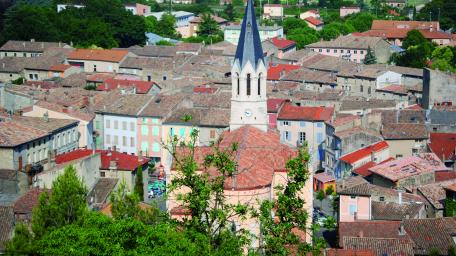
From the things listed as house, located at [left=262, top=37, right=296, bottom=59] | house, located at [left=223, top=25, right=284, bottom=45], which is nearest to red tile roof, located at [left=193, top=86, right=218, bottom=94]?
house, located at [left=262, top=37, right=296, bottom=59]

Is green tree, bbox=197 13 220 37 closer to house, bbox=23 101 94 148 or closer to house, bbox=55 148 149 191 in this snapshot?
house, bbox=23 101 94 148

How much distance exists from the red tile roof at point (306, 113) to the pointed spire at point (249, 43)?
16375 mm

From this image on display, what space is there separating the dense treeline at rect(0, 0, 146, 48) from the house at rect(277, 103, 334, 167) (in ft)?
166

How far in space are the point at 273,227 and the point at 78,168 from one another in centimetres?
2334

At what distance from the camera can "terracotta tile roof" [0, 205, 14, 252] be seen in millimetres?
39219

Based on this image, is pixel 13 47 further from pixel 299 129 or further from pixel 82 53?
pixel 299 129

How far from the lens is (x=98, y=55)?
326 feet

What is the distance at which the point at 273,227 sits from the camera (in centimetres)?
2798

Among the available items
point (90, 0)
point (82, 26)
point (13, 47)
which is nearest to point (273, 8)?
point (90, 0)

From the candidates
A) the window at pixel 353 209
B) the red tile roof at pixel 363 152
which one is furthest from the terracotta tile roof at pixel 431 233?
the red tile roof at pixel 363 152

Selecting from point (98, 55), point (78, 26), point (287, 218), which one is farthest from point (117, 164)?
point (78, 26)

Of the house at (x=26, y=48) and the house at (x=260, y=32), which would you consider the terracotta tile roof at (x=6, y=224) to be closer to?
the house at (x=26, y=48)

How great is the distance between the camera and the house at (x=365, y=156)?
5884 cm

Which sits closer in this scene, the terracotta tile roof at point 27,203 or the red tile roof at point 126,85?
the terracotta tile roof at point 27,203
